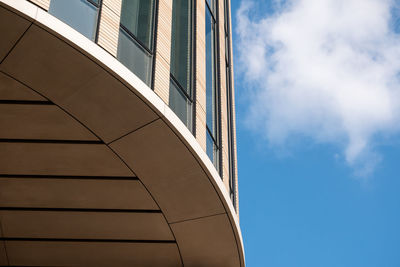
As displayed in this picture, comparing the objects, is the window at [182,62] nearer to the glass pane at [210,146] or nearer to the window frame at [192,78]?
the window frame at [192,78]

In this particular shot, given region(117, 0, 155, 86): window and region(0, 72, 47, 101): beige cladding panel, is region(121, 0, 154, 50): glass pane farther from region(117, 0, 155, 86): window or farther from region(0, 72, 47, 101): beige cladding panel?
region(0, 72, 47, 101): beige cladding panel

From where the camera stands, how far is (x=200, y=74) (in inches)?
478

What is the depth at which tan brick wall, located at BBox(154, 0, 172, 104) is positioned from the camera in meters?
10.0

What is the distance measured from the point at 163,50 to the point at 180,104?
120 cm

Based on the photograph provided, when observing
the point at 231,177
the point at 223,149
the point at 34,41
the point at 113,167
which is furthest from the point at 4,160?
the point at 231,177

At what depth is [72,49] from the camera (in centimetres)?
803

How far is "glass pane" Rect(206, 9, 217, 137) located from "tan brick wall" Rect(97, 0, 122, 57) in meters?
3.78

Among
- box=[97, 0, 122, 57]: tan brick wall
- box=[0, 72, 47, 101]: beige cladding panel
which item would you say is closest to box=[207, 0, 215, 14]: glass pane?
box=[97, 0, 122, 57]: tan brick wall

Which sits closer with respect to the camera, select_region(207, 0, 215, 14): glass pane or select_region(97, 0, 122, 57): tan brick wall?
select_region(97, 0, 122, 57): tan brick wall

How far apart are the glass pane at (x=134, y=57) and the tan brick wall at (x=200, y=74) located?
5.82 ft

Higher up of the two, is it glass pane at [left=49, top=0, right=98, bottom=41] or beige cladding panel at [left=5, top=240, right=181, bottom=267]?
glass pane at [left=49, top=0, right=98, bottom=41]

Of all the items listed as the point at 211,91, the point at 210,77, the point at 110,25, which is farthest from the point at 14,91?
the point at 210,77

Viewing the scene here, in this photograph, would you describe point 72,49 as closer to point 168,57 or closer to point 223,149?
point 168,57

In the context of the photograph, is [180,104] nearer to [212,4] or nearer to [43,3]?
[43,3]
